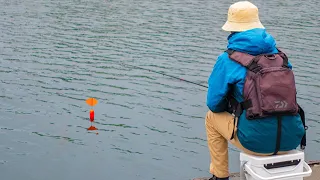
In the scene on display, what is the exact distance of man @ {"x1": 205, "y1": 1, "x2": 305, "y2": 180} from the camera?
568 centimetres

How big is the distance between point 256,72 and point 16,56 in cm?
1686

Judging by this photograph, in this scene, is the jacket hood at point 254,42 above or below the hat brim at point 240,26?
below

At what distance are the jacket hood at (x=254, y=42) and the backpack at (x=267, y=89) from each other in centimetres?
15

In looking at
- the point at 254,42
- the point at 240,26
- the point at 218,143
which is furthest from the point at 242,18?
the point at 218,143

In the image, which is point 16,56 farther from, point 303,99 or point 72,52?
point 303,99

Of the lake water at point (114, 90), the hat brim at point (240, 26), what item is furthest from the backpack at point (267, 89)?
the lake water at point (114, 90)

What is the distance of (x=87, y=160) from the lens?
11.2 metres

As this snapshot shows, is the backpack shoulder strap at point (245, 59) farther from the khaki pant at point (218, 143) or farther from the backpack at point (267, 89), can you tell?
the khaki pant at point (218, 143)

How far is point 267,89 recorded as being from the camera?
18.1 ft

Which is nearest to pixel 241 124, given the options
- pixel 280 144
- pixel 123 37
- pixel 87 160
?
pixel 280 144

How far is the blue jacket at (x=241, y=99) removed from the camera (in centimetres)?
566

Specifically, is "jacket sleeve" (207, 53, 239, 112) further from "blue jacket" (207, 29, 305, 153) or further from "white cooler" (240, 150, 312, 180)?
"white cooler" (240, 150, 312, 180)

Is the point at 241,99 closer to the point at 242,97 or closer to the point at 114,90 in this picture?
the point at 242,97

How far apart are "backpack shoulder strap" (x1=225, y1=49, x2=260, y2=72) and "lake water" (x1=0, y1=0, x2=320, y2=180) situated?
17.4 feet
